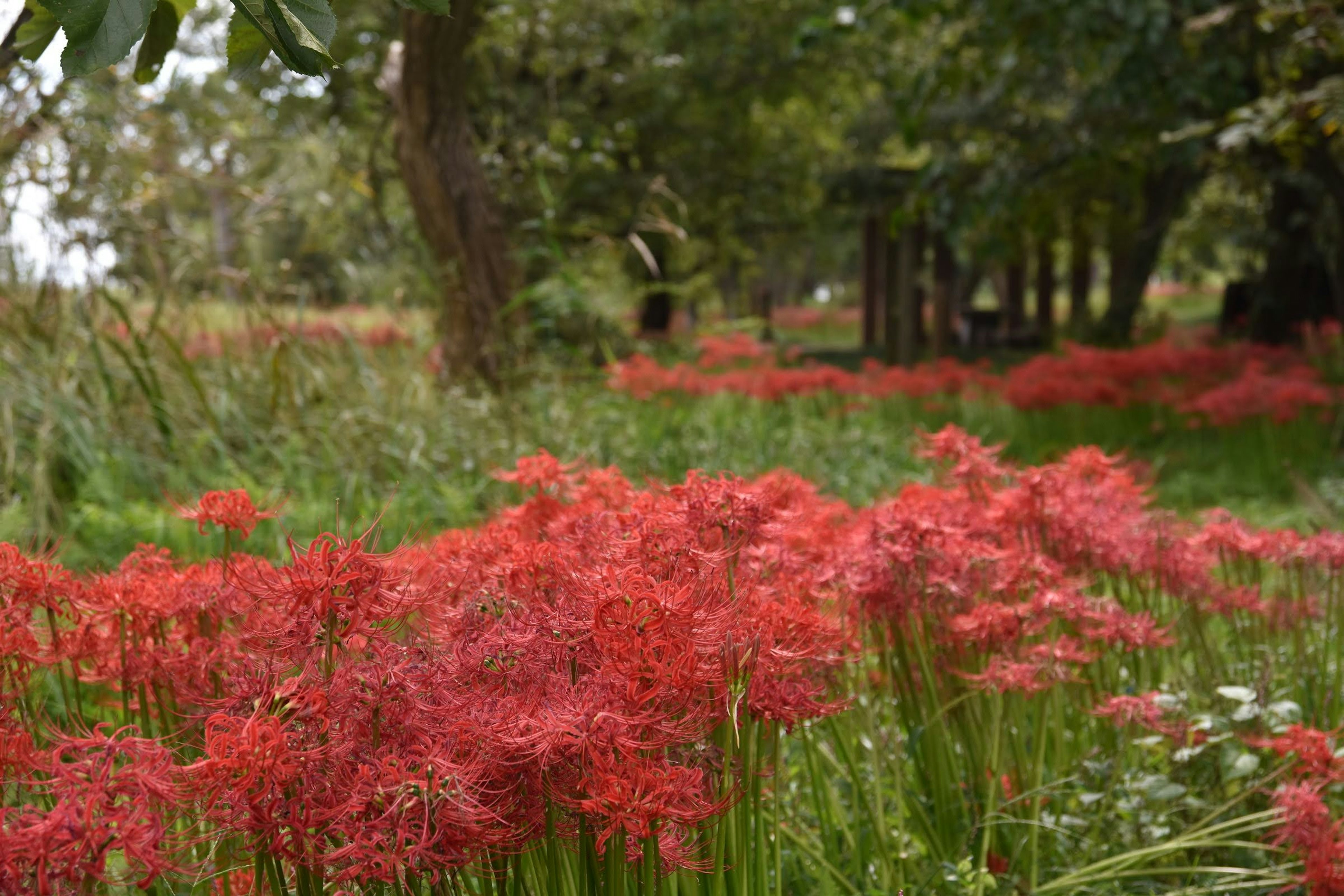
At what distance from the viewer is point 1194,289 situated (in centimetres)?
2812

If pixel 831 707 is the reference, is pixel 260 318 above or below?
above

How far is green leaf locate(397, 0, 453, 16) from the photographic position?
4.29ft

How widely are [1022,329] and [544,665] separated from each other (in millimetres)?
22484

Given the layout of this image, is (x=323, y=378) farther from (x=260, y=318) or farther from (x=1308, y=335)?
(x=1308, y=335)

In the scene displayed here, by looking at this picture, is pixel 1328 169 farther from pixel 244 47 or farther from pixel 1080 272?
pixel 1080 272

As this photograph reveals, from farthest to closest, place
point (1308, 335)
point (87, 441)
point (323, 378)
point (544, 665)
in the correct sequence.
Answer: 1. point (1308, 335)
2. point (323, 378)
3. point (87, 441)
4. point (544, 665)

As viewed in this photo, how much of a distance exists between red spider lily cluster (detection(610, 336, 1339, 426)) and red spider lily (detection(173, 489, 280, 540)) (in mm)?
5216

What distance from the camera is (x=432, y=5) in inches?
52.0

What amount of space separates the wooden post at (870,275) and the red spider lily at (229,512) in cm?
1883

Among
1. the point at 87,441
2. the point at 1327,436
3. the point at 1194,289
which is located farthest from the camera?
the point at 1194,289

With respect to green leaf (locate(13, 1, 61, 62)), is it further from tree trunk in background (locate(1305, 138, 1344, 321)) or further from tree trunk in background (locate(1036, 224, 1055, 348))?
tree trunk in background (locate(1036, 224, 1055, 348))

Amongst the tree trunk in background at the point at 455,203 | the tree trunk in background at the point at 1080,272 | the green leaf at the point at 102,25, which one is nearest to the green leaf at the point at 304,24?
the green leaf at the point at 102,25

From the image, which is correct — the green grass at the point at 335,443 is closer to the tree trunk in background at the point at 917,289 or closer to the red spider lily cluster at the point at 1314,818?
the red spider lily cluster at the point at 1314,818

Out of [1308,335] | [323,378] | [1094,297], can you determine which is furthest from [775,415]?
[1094,297]
